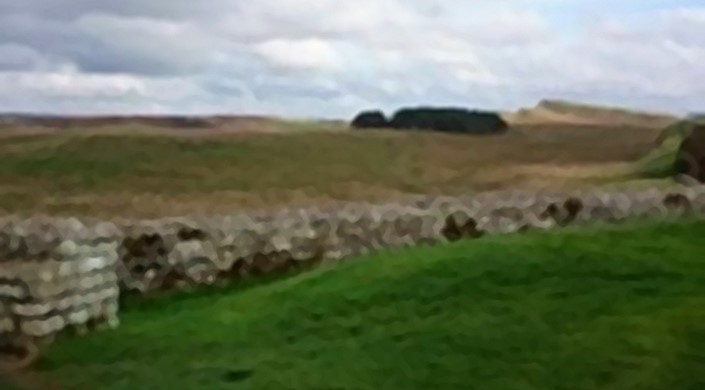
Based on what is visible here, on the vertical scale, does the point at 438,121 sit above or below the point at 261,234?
above

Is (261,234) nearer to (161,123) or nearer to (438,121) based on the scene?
(161,123)

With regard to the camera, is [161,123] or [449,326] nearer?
[449,326]

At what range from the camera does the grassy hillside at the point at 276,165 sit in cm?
204

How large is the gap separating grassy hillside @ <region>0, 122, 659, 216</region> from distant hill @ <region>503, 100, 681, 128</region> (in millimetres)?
15

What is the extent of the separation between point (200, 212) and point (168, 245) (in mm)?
81

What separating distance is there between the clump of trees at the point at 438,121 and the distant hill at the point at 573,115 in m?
0.03

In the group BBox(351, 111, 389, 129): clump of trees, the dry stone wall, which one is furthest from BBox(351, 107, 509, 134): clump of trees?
the dry stone wall

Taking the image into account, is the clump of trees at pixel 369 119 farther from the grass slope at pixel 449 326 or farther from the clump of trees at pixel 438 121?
the grass slope at pixel 449 326

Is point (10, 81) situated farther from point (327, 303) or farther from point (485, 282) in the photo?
point (485, 282)

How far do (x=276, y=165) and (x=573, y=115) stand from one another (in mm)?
519

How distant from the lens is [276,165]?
2.08 m

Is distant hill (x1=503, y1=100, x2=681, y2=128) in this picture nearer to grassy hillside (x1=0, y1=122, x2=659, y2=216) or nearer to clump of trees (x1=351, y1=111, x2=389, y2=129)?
grassy hillside (x1=0, y1=122, x2=659, y2=216)

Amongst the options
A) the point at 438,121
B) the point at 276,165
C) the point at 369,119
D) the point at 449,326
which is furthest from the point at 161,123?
the point at 449,326

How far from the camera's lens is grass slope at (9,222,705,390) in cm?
183
